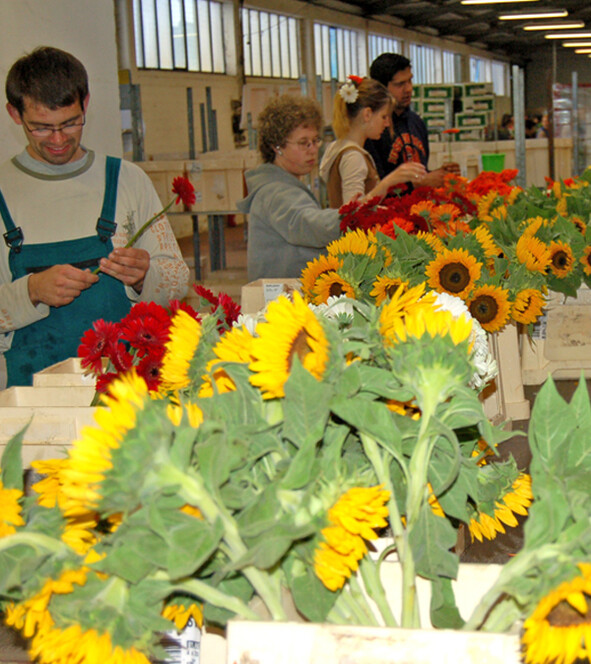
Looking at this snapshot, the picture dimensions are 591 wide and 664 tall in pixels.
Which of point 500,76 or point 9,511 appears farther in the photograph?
point 500,76

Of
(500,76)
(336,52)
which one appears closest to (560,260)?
(336,52)

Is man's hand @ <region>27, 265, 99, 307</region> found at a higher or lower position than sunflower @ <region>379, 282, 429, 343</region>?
→ lower

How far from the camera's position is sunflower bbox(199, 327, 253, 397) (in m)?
0.73

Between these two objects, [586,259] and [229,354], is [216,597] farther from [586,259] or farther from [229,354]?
[586,259]

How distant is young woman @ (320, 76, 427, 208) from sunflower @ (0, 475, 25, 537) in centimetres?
269

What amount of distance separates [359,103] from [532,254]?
153 centimetres

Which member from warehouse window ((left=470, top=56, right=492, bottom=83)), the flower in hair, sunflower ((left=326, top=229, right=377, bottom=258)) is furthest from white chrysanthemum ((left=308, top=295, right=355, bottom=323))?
warehouse window ((left=470, top=56, right=492, bottom=83))

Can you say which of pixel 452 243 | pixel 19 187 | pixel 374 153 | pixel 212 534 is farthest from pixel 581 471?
pixel 374 153

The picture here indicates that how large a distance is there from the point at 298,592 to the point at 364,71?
64.3ft

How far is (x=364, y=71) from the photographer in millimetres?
19328

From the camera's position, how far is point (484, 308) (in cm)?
184

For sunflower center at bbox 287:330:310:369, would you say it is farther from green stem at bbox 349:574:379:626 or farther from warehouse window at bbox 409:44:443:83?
warehouse window at bbox 409:44:443:83

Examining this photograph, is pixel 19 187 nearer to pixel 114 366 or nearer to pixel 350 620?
pixel 114 366

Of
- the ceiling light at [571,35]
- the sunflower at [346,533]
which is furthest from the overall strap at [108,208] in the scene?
the ceiling light at [571,35]
